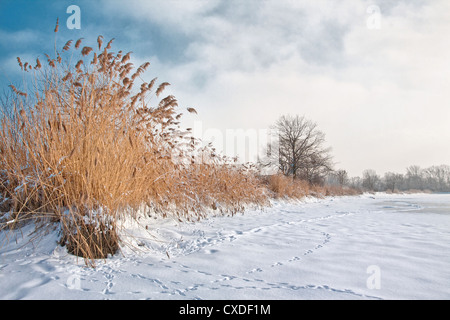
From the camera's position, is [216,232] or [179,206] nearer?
[216,232]

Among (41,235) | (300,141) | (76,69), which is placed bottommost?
(41,235)

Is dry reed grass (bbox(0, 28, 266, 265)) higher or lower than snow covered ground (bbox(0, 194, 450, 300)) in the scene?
higher

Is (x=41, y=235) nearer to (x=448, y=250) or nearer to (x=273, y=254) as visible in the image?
(x=273, y=254)

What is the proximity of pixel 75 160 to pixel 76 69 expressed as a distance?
2.97 ft

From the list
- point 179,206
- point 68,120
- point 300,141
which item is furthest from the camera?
point 300,141

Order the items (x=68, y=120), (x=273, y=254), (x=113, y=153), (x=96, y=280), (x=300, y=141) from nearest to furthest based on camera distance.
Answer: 1. (x=96, y=280)
2. (x=273, y=254)
3. (x=113, y=153)
4. (x=68, y=120)
5. (x=300, y=141)

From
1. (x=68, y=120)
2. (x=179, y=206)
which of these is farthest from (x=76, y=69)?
(x=179, y=206)

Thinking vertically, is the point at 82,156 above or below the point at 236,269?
above

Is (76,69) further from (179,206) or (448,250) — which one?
(448,250)

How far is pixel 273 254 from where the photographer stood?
1812 millimetres

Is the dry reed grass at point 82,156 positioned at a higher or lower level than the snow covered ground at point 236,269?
higher
